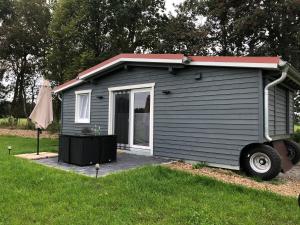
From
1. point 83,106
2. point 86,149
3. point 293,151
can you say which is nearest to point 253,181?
point 293,151

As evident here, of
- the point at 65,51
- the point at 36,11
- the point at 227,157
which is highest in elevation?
the point at 36,11

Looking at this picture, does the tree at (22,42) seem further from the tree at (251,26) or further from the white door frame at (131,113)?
the white door frame at (131,113)

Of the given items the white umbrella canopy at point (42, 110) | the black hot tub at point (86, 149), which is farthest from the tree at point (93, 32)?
the black hot tub at point (86, 149)

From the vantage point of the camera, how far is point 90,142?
7.46m

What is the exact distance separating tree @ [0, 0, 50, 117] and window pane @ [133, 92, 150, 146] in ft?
72.3

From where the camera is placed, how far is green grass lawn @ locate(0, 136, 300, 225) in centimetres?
409

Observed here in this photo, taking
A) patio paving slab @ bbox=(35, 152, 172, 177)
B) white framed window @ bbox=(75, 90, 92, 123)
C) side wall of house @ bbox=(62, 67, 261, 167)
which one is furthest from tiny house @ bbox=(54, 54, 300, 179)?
patio paving slab @ bbox=(35, 152, 172, 177)

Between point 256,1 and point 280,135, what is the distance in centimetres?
1097

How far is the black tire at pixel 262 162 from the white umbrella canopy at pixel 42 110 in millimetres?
5530

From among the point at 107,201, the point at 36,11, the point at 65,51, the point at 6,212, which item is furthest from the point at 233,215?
the point at 36,11

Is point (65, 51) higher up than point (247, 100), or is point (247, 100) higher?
point (65, 51)

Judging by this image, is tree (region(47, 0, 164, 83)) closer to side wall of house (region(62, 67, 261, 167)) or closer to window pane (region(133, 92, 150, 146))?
window pane (region(133, 92, 150, 146))

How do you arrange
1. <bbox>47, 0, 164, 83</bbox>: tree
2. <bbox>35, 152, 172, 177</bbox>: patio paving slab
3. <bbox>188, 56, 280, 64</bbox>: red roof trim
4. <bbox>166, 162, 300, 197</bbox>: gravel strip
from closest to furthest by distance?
1. <bbox>166, 162, 300, 197</bbox>: gravel strip
2. <bbox>188, 56, 280, 64</bbox>: red roof trim
3. <bbox>35, 152, 172, 177</bbox>: patio paving slab
4. <bbox>47, 0, 164, 83</bbox>: tree

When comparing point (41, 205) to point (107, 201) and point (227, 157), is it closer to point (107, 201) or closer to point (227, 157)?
point (107, 201)
